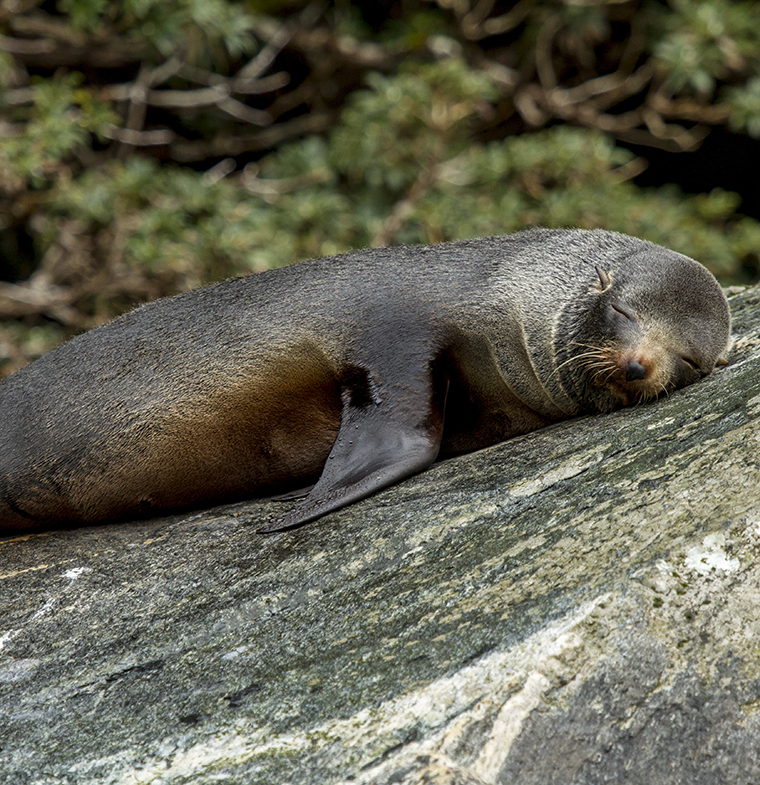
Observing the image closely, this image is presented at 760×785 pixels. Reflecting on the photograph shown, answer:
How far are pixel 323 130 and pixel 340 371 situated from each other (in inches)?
216

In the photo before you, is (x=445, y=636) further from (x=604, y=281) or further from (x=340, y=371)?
(x=604, y=281)

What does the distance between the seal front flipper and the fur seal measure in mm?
11

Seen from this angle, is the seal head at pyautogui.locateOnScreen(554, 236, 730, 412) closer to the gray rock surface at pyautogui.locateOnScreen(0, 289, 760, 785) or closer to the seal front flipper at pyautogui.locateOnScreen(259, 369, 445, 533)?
the gray rock surface at pyautogui.locateOnScreen(0, 289, 760, 785)

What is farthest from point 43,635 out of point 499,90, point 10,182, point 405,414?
point 499,90

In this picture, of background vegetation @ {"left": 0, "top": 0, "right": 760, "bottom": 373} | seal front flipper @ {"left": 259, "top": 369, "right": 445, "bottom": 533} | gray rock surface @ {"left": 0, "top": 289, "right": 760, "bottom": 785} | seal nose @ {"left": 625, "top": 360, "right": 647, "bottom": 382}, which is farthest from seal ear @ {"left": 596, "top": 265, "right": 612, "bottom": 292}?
background vegetation @ {"left": 0, "top": 0, "right": 760, "bottom": 373}

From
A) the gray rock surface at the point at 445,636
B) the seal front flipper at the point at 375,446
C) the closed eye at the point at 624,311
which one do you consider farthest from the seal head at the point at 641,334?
the seal front flipper at the point at 375,446

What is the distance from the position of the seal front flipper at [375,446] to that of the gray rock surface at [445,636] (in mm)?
72

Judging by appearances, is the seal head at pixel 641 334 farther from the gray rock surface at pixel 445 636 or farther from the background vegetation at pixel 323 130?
the background vegetation at pixel 323 130

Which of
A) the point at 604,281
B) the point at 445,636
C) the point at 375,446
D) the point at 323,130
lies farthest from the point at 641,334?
the point at 323,130

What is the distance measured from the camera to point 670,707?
6.91 ft

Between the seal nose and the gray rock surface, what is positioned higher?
the seal nose

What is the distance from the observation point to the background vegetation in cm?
700

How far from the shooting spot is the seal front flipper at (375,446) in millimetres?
3197

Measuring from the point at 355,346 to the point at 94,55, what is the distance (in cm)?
486
